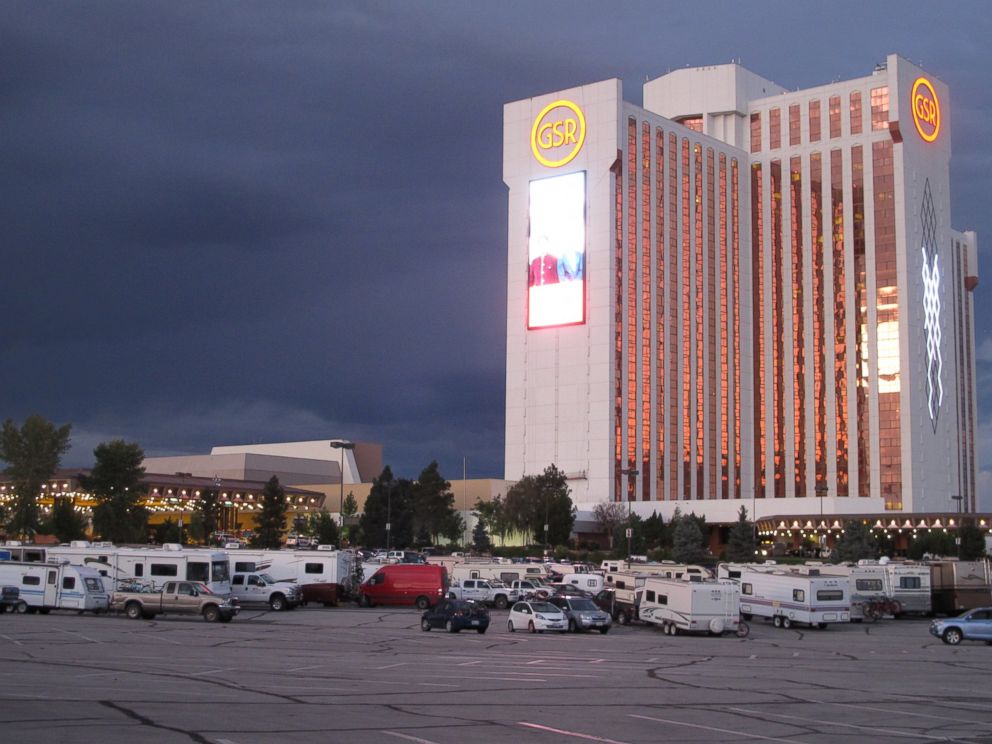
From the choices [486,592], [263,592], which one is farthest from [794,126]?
[263,592]

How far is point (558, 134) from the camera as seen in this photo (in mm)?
153125

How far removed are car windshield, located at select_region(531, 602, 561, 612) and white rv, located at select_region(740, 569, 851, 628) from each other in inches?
495

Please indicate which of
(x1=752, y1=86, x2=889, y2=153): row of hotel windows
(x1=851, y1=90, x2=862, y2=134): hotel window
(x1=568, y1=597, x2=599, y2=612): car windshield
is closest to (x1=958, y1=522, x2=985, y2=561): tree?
(x1=752, y1=86, x2=889, y2=153): row of hotel windows

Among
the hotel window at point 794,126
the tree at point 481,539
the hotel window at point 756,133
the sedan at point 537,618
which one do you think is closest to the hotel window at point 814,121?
the hotel window at point 794,126

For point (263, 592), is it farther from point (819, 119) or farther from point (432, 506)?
point (819, 119)

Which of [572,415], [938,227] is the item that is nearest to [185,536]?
[572,415]

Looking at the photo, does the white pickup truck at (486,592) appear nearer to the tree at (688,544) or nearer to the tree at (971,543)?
the tree at (688,544)

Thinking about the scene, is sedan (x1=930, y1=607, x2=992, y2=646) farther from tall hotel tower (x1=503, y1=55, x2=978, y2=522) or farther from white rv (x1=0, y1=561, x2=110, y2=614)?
tall hotel tower (x1=503, y1=55, x2=978, y2=522)

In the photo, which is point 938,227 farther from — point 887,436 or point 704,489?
point 704,489

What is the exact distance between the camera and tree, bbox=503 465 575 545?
122000mm

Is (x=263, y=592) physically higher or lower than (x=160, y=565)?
lower

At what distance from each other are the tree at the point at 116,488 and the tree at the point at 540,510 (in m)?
38.3

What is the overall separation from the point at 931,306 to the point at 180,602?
13197cm

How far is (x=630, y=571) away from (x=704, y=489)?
100902mm
